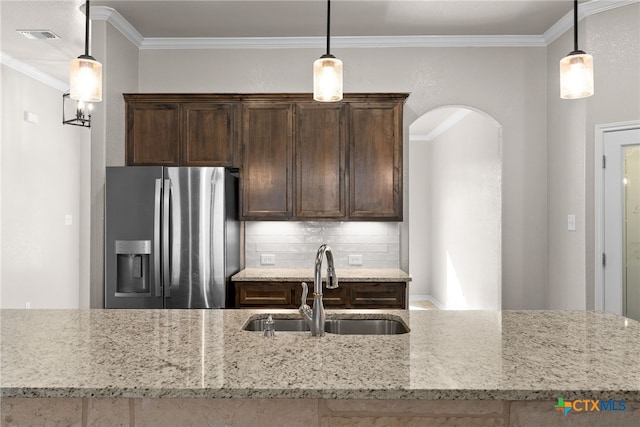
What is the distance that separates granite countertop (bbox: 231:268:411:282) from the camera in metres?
3.86

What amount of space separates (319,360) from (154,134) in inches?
127

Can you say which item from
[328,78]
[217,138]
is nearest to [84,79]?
[328,78]

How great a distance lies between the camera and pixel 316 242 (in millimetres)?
4527

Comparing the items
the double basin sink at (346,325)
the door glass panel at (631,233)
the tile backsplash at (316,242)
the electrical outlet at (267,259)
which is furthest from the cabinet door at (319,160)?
the door glass panel at (631,233)

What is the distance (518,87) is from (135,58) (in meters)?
3.49

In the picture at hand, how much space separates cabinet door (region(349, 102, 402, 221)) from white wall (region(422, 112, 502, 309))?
3.47 feet

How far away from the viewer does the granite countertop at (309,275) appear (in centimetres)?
386

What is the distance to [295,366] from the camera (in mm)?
1413

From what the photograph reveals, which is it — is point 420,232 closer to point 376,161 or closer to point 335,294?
point 376,161

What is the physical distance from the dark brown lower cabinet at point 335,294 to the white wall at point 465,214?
124 centimetres

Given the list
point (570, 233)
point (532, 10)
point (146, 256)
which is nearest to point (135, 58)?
point (146, 256)

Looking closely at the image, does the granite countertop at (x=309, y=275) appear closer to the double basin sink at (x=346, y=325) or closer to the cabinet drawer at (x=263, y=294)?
the cabinet drawer at (x=263, y=294)

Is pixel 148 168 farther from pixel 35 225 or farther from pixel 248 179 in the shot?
pixel 35 225

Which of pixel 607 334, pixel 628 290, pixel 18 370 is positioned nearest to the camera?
pixel 18 370
